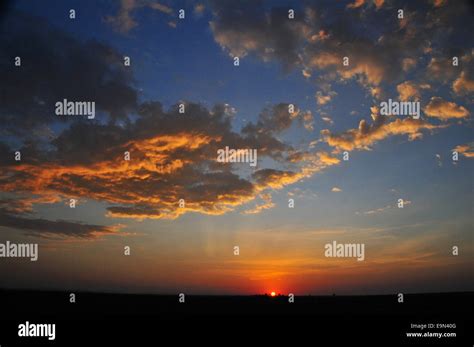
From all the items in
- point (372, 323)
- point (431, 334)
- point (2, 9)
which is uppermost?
point (2, 9)

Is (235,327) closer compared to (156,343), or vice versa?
(156,343)

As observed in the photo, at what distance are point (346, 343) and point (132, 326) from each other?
43.0 feet

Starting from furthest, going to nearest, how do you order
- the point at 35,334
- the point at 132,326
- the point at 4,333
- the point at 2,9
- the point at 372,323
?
the point at 372,323 → the point at 132,326 → the point at 4,333 → the point at 35,334 → the point at 2,9

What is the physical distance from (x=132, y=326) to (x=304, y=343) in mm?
11097

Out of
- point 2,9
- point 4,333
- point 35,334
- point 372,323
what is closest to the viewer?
point 2,9

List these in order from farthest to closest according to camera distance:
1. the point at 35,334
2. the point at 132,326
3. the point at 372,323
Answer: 1. the point at 372,323
2. the point at 132,326
3. the point at 35,334

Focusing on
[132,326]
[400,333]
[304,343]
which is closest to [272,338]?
[304,343]

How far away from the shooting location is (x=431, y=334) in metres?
16.9

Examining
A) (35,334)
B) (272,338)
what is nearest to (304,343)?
(272,338)

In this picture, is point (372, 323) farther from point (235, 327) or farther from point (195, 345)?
point (195, 345)

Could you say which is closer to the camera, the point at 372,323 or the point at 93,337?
the point at 93,337

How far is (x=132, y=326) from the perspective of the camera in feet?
73.0

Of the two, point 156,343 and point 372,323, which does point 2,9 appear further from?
point 372,323

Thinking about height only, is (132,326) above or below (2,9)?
below
